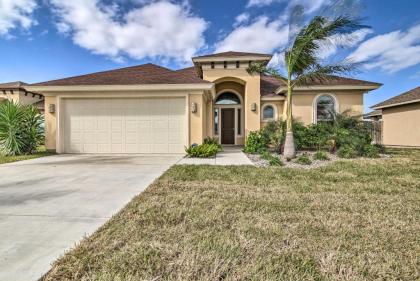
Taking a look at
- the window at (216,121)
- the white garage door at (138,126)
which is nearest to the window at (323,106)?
the window at (216,121)

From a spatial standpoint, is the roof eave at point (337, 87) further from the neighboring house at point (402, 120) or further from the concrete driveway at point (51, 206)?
the concrete driveway at point (51, 206)

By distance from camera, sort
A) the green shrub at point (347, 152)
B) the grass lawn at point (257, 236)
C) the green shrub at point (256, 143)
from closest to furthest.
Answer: the grass lawn at point (257, 236), the green shrub at point (347, 152), the green shrub at point (256, 143)

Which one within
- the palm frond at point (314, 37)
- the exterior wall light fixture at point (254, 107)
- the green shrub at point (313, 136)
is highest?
the palm frond at point (314, 37)

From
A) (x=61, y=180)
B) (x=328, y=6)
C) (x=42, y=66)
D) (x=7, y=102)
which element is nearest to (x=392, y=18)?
(x=328, y=6)

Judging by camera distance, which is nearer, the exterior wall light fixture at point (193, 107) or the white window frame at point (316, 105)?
the exterior wall light fixture at point (193, 107)

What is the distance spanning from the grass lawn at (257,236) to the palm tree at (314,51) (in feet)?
15.8

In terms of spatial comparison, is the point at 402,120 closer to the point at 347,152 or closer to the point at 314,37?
the point at 347,152

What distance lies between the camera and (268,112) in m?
13.6

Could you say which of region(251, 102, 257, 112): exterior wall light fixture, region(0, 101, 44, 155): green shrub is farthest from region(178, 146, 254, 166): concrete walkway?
region(0, 101, 44, 155): green shrub

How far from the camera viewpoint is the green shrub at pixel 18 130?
31.9ft

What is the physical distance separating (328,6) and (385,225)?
789 centimetres

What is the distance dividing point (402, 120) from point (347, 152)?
1092cm

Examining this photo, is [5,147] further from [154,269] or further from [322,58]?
[322,58]

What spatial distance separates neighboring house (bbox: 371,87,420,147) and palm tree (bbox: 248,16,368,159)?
33.7 feet
